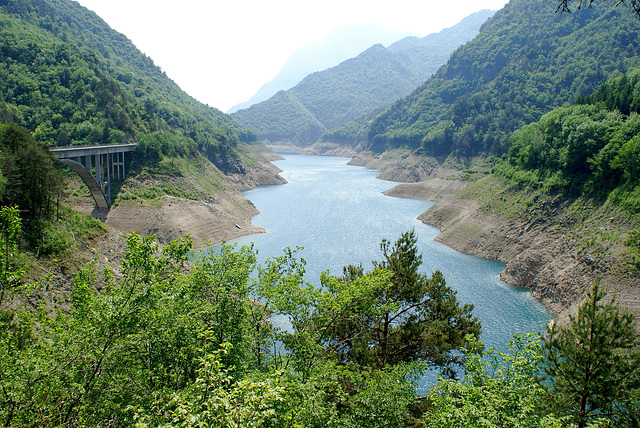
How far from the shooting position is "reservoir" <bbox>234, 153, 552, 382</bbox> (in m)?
34.2

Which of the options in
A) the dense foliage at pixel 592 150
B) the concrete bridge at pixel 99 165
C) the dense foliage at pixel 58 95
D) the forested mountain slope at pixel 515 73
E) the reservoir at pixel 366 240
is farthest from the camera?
the forested mountain slope at pixel 515 73

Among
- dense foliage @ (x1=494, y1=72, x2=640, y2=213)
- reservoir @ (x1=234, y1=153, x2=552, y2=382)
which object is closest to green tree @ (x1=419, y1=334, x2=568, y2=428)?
reservoir @ (x1=234, y1=153, x2=552, y2=382)

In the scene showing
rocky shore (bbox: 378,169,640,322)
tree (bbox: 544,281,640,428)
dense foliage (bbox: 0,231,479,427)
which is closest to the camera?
dense foliage (bbox: 0,231,479,427)

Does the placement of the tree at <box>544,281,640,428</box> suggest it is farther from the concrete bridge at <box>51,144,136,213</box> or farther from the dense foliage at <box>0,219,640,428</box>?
the concrete bridge at <box>51,144,136,213</box>

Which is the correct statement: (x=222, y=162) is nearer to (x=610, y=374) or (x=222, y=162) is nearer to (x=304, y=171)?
(x=304, y=171)

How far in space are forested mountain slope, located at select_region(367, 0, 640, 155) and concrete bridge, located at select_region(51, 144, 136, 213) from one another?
253 feet

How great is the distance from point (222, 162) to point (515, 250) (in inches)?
2934

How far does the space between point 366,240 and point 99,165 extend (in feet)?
115

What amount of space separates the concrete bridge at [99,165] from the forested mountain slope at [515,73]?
77.2 meters

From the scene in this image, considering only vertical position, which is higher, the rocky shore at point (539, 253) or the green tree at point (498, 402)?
the green tree at point (498, 402)

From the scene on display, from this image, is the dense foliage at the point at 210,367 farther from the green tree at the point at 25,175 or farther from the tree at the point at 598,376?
the green tree at the point at 25,175

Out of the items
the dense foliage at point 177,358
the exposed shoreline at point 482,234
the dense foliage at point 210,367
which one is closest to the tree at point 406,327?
the dense foliage at point 210,367

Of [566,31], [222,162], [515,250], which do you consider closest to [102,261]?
[515,250]

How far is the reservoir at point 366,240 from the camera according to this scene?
3416 cm
